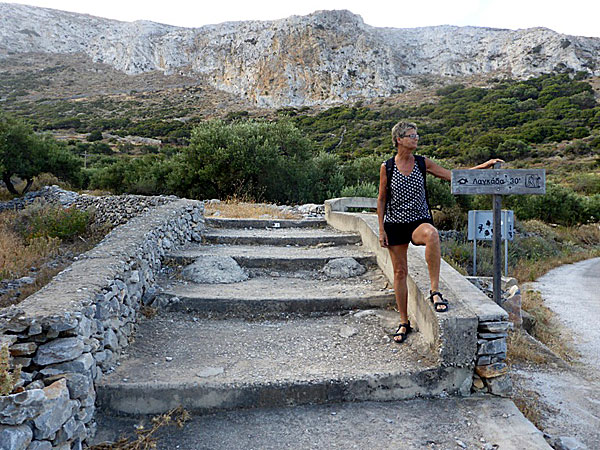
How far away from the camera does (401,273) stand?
375cm

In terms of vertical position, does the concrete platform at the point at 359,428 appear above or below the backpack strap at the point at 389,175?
below

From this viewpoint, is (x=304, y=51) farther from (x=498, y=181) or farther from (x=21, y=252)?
(x=498, y=181)

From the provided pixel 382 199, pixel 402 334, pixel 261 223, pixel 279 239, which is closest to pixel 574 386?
pixel 402 334

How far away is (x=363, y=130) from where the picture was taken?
38.7 meters

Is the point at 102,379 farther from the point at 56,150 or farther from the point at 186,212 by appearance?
the point at 56,150

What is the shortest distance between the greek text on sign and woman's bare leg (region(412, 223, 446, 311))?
81 centimetres

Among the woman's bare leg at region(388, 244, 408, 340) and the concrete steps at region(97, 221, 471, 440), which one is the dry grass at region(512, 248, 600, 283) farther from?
the woman's bare leg at region(388, 244, 408, 340)

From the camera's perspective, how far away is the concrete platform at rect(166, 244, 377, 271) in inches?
227

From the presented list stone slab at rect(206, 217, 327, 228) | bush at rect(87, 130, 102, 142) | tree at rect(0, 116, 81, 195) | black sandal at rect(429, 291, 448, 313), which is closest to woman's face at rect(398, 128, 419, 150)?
black sandal at rect(429, 291, 448, 313)

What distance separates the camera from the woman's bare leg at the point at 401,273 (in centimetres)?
367

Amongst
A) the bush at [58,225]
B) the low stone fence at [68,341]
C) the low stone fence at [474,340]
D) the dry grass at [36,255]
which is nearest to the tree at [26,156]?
the bush at [58,225]

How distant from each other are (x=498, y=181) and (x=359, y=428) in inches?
103

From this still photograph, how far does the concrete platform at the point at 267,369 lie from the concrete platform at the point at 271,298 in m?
0.33

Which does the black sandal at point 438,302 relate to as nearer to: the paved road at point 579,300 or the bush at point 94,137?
the paved road at point 579,300
